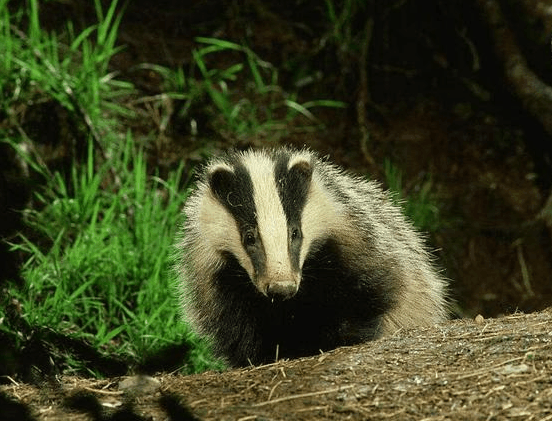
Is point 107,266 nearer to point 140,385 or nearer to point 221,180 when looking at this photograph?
point 221,180

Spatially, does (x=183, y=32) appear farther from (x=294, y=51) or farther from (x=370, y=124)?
(x=370, y=124)

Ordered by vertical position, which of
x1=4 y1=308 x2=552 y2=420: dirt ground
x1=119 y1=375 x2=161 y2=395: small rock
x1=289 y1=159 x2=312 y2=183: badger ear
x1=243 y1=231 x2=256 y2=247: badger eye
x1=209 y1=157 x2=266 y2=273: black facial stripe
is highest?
x1=289 y1=159 x2=312 y2=183: badger ear

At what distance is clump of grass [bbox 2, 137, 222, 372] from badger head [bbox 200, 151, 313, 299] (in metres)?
1.13

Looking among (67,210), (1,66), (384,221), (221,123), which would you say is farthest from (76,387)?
(221,123)

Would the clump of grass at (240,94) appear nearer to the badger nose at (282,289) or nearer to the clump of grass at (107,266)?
the clump of grass at (107,266)

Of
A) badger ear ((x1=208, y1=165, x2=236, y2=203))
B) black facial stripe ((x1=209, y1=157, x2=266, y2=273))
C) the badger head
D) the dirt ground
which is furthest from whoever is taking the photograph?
badger ear ((x1=208, y1=165, x2=236, y2=203))

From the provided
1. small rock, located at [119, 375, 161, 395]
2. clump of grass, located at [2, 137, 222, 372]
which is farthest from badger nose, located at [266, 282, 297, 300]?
clump of grass, located at [2, 137, 222, 372]

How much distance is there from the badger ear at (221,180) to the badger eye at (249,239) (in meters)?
0.28

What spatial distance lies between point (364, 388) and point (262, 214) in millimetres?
1090

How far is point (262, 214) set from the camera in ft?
13.9

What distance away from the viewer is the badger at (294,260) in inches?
172

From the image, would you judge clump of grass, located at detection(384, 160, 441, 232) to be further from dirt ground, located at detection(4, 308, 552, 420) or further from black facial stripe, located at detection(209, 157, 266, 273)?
dirt ground, located at detection(4, 308, 552, 420)

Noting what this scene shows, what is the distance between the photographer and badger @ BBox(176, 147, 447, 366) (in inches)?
172

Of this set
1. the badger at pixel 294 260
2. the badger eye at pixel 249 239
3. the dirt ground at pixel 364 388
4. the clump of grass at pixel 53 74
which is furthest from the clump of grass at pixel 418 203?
the dirt ground at pixel 364 388
